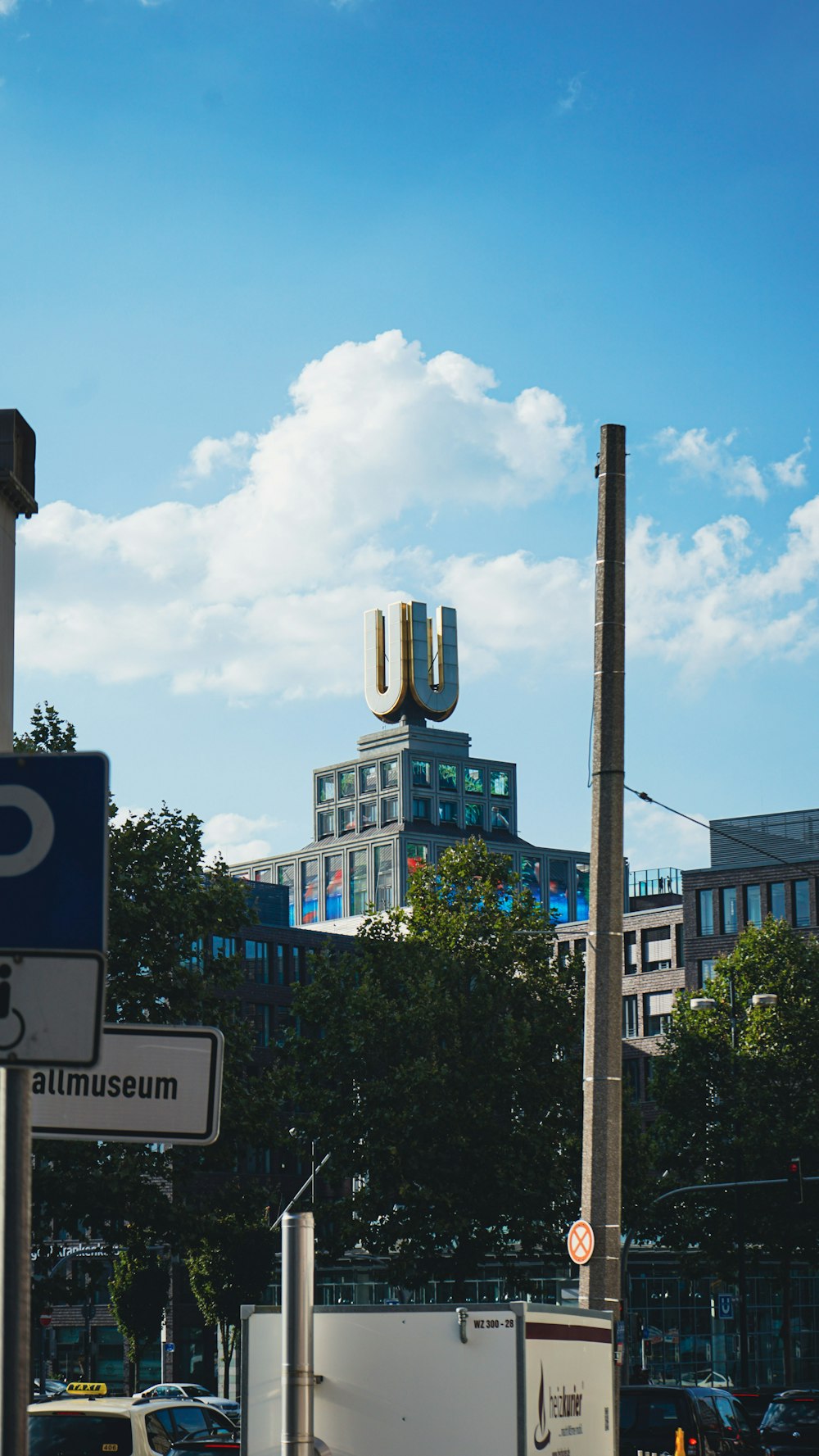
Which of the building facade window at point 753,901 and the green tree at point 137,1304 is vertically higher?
the building facade window at point 753,901

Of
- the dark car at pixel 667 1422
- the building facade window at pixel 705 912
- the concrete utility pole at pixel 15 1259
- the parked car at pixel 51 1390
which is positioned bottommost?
the parked car at pixel 51 1390

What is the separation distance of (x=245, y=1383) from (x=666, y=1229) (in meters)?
46.6

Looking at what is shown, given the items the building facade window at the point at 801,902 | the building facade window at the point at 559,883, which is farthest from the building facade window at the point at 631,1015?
the building facade window at the point at 559,883

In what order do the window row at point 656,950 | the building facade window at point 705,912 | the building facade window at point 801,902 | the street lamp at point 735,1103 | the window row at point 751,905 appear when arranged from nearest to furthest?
the street lamp at point 735,1103, the building facade window at point 801,902, the window row at point 751,905, the building facade window at point 705,912, the window row at point 656,950

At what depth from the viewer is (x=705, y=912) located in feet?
293

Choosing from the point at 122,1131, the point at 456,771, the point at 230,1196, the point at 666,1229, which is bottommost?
the point at 666,1229

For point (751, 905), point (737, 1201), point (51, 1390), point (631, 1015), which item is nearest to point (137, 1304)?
point (51, 1390)

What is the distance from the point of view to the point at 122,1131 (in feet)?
14.8

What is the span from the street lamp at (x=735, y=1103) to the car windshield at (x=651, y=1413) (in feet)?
88.4

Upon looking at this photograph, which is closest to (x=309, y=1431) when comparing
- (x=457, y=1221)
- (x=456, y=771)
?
(x=457, y=1221)

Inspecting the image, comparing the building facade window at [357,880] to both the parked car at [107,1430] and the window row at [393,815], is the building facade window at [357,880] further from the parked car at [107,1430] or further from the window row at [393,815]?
the parked car at [107,1430]

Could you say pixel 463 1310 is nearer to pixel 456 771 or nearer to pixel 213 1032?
pixel 213 1032

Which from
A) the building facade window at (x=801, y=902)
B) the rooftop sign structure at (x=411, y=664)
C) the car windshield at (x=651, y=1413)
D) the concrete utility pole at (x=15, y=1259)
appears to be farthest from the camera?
the rooftop sign structure at (x=411, y=664)

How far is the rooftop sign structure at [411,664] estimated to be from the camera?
16000 cm
